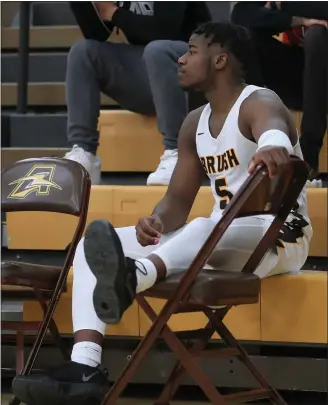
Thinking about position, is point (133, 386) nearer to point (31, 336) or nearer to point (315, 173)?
point (31, 336)

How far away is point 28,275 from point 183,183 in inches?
21.6

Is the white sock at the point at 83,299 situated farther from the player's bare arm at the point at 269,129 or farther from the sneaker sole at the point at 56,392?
the player's bare arm at the point at 269,129

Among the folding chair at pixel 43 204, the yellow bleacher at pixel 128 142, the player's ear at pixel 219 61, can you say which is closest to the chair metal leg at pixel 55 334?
the folding chair at pixel 43 204

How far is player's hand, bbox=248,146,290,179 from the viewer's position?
1.75 metres

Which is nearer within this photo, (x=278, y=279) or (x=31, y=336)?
(x=278, y=279)

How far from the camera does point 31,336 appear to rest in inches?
102

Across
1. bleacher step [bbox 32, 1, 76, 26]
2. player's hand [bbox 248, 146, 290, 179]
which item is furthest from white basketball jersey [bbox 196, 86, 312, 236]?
bleacher step [bbox 32, 1, 76, 26]

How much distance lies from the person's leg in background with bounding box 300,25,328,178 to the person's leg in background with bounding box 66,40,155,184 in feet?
2.24

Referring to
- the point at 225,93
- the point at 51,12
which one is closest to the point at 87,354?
the point at 225,93

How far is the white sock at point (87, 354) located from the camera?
1.99m

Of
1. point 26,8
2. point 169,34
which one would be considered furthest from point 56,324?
point 26,8

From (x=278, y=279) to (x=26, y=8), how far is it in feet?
6.73

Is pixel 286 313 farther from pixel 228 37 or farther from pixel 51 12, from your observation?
pixel 51 12

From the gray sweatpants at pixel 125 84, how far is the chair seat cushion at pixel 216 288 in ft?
3.96
